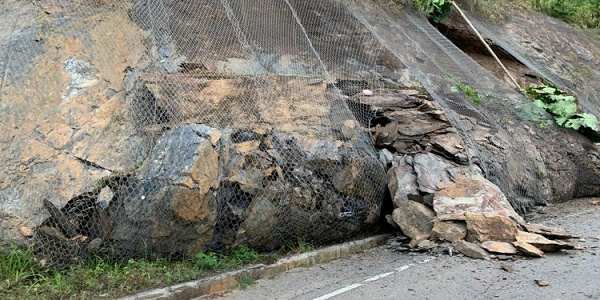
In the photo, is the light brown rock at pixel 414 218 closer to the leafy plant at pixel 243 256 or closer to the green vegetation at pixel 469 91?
the leafy plant at pixel 243 256

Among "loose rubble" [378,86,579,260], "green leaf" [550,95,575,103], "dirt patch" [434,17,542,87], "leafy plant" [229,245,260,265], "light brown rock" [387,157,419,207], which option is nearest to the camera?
"leafy plant" [229,245,260,265]

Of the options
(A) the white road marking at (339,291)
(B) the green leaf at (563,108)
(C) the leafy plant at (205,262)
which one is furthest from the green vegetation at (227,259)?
(B) the green leaf at (563,108)

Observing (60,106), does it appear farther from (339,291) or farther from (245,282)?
(339,291)

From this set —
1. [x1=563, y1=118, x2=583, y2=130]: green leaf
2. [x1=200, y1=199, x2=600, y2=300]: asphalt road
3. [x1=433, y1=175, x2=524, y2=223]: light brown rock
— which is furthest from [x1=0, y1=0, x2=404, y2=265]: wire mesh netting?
[x1=563, y1=118, x2=583, y2=130]: green leaf

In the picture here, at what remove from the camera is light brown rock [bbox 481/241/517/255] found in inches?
264

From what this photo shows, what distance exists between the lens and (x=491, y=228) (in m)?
7.06

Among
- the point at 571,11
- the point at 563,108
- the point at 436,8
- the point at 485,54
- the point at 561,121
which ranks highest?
the point at 571,11

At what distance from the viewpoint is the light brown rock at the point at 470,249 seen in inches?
262

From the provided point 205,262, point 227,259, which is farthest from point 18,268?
point 227,259

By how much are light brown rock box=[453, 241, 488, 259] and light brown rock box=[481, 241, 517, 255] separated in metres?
0.09

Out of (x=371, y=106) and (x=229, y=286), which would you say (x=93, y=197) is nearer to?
(x=229, y=286)

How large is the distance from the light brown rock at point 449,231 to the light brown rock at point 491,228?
0.09m

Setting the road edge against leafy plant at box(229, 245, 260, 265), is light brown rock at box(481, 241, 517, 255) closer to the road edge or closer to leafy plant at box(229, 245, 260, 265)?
the road edge

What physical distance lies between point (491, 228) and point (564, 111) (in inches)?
217
